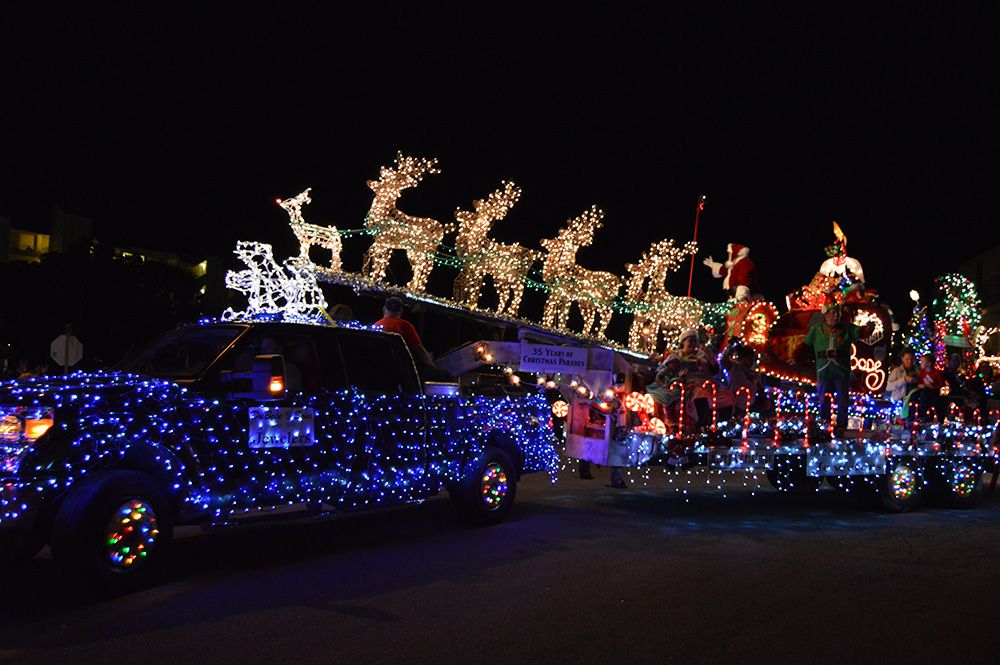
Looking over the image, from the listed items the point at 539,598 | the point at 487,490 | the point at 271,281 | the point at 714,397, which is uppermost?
the point at 271,281

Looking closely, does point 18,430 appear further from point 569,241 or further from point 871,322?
point 569,241

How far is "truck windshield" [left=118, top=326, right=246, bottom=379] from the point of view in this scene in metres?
7.74

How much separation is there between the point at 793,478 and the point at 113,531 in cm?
956

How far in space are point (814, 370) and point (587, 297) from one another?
1272 cm

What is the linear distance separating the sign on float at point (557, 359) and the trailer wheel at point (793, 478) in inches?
113

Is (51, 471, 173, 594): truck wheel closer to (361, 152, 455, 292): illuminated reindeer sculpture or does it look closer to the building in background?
(361, 152, 455, 292): illuminated reindeer sculpture

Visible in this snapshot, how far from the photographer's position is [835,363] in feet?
39.3

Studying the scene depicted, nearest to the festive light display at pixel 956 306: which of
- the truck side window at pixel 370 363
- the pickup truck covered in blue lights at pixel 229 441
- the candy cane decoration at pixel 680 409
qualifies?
the candy cane decoration at pixel 680 409

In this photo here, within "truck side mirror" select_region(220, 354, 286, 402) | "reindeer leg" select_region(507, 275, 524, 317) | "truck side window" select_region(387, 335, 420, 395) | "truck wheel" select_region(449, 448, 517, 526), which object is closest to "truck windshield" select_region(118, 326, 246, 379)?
"truck side mirror" select_region(220, 354, 286, 402)

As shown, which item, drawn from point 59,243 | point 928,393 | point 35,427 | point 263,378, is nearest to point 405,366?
point 263,378

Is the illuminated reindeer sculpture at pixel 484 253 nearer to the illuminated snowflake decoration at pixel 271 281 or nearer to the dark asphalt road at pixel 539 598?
the illuminated snowflake decoration at pixel 271 281

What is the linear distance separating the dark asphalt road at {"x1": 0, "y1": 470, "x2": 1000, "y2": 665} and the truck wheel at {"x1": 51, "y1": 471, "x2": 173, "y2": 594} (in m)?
0.20

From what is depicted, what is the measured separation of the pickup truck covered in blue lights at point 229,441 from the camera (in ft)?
20.6

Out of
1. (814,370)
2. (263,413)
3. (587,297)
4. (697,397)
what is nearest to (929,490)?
(814,370)
